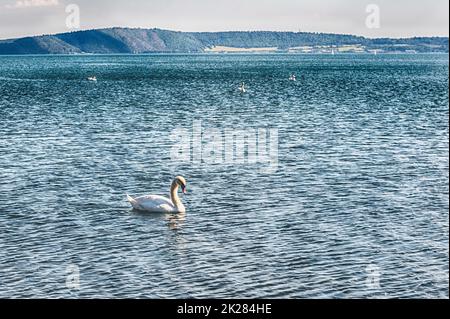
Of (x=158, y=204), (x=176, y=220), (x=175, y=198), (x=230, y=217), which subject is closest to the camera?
(x=230, y=217)

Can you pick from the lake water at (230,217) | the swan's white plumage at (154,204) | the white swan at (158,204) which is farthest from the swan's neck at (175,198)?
the lake water at (230,217)

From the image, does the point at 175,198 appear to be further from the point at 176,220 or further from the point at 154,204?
the point at 176,220

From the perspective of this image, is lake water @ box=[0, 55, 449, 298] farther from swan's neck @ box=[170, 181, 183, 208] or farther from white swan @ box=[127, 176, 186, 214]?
swan's neck @ box=[170, 181, 183, 208]

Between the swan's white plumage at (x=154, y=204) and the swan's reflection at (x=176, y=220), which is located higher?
the swan's white plumage at (x=154, y=204)

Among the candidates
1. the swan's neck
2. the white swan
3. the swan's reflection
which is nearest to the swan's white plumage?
the white swan

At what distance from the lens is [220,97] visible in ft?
386

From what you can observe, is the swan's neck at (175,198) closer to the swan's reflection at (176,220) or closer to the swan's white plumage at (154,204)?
the swan's white plumage at (154,204)

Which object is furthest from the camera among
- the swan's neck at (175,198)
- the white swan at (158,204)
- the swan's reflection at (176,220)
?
the swan's neck at (175,198)

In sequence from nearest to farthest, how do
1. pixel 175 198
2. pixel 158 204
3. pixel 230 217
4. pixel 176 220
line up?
pixel 230 217 → pixel 176 220 → pixel 158 204 → pixel 175 198

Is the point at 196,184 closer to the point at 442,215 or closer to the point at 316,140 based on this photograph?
the point at 442,215

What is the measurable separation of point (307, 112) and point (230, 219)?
2232 inches

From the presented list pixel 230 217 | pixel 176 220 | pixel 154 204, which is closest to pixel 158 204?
pixel 154 204

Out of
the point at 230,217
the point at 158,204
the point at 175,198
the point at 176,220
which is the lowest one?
the point at 176,220

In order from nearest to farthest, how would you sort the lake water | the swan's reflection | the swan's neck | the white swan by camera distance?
the lake water → the swan's reflection → the white swan → the swan's neck
